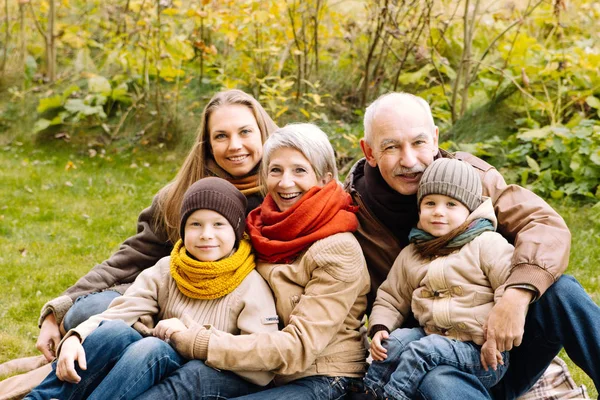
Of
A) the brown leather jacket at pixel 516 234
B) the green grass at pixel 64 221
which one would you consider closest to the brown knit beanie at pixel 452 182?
the brown leather jacket at pixel 516 234

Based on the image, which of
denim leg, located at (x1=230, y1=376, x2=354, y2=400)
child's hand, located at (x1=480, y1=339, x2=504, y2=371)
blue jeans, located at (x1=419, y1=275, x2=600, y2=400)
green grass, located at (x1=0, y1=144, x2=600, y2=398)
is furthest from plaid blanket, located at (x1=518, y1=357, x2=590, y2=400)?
denim leg, located at (x1=230, y1=376, x2=354, y2=400)

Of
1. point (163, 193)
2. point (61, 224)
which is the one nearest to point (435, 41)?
point (61, 224)

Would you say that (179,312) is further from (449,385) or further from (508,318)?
(508,318)

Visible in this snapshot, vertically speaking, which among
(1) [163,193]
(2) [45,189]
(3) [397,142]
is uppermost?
(3) [397,142]

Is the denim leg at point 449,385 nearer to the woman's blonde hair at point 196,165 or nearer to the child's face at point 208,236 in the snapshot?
the child's face at point 208,236

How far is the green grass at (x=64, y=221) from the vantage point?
5.05 meters

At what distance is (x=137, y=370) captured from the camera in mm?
2664

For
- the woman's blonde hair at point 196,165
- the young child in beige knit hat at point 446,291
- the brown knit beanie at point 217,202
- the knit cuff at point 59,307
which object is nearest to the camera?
the young child in beige knit hat at point 446,291

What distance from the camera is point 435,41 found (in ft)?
24.4

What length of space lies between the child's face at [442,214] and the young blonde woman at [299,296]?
30cm

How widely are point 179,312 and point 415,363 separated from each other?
0.97 m

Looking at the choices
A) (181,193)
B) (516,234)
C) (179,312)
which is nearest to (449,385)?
(516,234)

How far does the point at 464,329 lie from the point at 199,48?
5862 millimetres

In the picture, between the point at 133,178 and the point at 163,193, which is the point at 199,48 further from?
the point at 163,193
